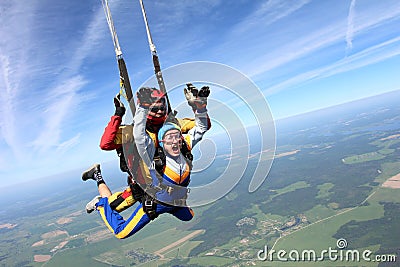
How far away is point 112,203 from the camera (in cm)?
407

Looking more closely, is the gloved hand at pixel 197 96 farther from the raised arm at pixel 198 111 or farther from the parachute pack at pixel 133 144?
the parachute pack at pixel 133 144

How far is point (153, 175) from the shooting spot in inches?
124

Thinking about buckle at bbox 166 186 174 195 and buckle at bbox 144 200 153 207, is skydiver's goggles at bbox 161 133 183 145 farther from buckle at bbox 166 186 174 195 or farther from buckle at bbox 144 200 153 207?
buckle at bbox 144 200 153 207

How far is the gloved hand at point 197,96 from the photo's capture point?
302cm

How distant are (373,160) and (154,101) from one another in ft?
273

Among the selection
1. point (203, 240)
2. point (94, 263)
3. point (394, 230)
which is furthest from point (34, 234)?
point (394, 230)

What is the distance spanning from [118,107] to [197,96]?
2.95ft

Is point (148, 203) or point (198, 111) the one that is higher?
point (198, 111)
